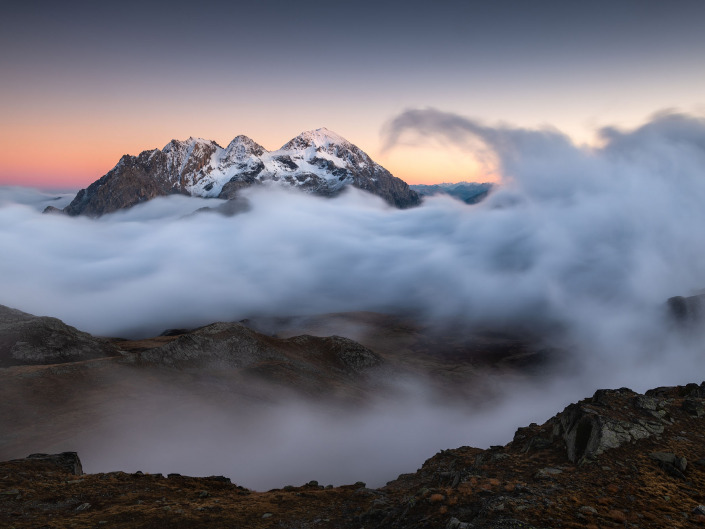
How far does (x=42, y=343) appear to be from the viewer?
368ft

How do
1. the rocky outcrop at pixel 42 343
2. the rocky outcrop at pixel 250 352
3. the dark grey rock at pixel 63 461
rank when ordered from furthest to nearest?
the rocky outcrop at pixel 250 352
the rocky outcrop at pixel 42 343
the dark grey rock at pixel 63 461

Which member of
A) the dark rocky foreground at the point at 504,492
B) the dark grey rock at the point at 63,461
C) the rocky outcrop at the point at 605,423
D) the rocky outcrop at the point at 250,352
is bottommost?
the dark grey rock at the point at 63,461

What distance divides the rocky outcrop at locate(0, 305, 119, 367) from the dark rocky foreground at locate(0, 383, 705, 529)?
92.7 meters

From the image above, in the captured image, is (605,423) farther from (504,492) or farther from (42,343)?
(42,343)

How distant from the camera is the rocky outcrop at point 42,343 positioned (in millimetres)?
106812

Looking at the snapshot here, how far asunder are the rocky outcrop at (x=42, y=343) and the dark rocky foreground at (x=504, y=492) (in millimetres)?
92681

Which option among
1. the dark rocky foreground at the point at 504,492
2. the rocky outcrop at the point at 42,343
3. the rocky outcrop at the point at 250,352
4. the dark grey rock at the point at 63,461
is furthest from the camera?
the rocky outcrop at the point at 250,352

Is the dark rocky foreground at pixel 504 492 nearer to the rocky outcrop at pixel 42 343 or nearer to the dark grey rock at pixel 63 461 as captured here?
the dark grey rock at pixel 63 461

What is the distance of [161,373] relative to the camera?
114m

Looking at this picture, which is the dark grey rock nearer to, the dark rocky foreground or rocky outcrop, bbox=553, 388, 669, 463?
the dark rocky foreground

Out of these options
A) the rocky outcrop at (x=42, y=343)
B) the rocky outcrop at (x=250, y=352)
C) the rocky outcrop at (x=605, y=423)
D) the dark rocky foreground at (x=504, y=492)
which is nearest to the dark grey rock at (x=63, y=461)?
the dark rocky foreground at (x=504, y=492)

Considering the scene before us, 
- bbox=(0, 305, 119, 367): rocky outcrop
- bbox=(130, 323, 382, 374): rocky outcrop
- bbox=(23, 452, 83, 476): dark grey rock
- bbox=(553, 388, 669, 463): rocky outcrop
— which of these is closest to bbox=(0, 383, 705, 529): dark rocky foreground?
bbox=(553, 388, 669, 463): rocky outcrop

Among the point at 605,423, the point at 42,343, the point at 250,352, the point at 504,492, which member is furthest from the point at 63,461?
the point at 250,352

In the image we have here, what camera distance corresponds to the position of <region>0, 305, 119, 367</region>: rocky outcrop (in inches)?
4205
